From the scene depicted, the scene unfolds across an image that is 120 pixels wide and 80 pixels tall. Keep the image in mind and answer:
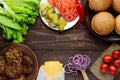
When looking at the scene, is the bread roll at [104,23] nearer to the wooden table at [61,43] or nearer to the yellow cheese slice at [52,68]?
the wooden table at [61,43]

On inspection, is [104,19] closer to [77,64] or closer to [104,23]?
[104,23]

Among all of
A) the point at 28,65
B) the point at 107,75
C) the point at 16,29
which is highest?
the point at 16,29

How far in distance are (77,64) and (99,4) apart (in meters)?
0.32

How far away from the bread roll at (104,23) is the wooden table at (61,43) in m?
0.12

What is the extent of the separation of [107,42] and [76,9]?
0.23 meters

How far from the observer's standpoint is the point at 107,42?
191cm

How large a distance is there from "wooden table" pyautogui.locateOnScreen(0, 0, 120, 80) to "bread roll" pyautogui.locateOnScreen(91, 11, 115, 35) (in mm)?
118

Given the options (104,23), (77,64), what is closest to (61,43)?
(77,64)

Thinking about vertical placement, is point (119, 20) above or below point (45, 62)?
above

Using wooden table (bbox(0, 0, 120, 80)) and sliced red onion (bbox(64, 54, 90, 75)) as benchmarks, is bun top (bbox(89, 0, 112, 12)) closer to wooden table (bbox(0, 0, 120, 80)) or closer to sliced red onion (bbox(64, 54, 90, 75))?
wooden table (bbox(0, 0, 120, 80))

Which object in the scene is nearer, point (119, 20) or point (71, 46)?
point (119, 20)

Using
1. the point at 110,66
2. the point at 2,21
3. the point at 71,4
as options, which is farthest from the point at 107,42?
the point at 2,21

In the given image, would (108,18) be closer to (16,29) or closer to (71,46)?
(71,46)

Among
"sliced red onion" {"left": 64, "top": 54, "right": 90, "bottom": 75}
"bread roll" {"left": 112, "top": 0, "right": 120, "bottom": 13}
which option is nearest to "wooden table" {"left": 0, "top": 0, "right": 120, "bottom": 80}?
"sliced red onion" {"left": 64, "top": 54, "right": 90, "bottom": 75}
